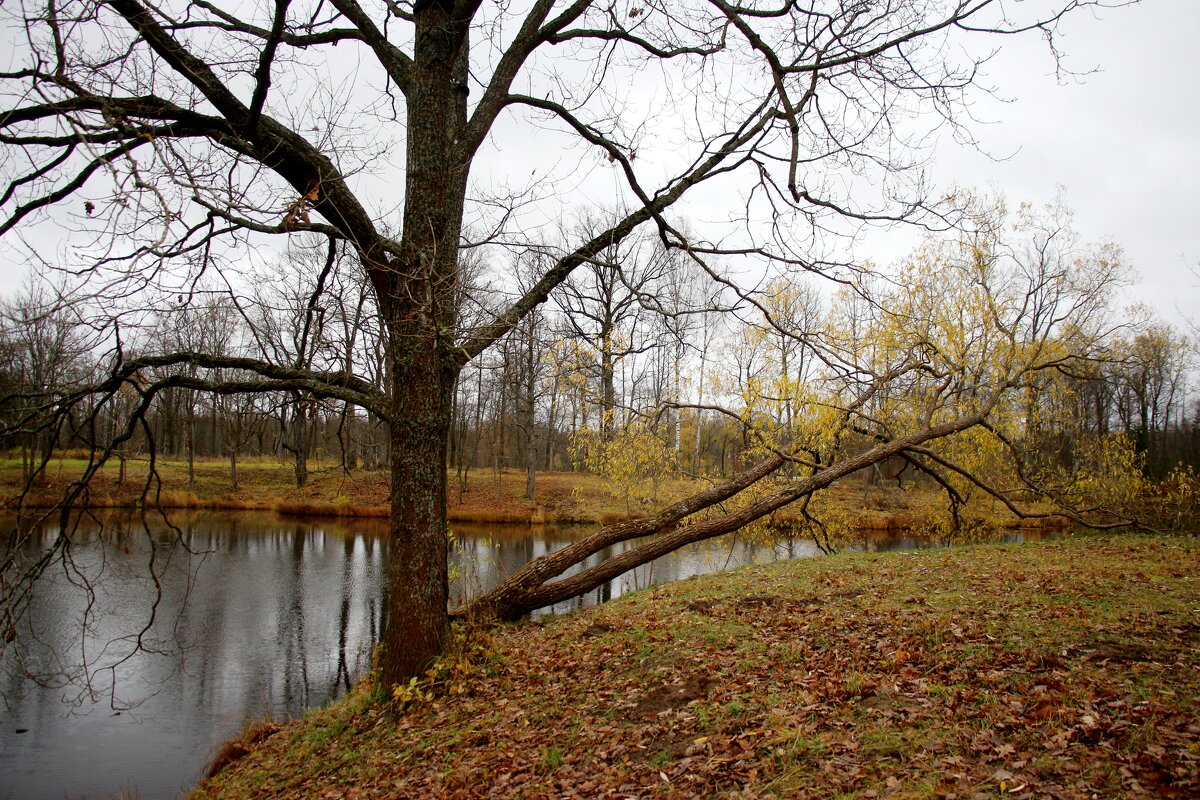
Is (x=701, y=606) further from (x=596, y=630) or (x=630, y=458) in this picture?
(x=630, y=458)

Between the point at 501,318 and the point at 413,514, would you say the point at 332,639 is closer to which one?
the point at 413,514

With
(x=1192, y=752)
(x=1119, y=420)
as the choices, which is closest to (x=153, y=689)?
(x=1192, y=752)

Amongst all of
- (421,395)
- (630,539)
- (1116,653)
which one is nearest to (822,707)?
(1116,653)

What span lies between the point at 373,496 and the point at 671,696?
3005 centimetres

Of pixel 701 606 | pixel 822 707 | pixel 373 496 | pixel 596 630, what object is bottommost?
pixel 373 496

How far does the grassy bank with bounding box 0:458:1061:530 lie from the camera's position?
28.6 m

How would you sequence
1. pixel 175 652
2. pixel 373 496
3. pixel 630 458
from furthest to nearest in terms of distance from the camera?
pixel 373 496
pixel 630 458
pixel 175 652

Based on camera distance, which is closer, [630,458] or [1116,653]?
[1116,653]

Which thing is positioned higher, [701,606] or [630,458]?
[630,458]

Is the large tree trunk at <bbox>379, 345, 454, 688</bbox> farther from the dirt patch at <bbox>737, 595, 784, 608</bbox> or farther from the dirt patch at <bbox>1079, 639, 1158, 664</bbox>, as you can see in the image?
the dirt patch at <bbox>1079, 639, 1158, 664</bbox>

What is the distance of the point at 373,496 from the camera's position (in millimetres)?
32781

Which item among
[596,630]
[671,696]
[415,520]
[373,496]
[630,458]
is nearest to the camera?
[671,696]

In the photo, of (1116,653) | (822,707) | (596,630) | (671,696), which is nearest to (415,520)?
(671,696)

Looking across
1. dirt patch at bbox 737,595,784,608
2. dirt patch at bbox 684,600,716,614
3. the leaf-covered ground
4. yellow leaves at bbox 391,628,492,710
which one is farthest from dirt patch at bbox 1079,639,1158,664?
yellow leaves at bbox 391,628,492,710
